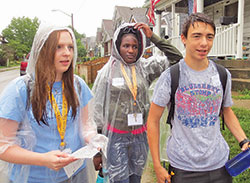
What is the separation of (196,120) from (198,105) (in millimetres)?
105

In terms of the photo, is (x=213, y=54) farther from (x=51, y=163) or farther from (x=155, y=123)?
(x=51, y=163)

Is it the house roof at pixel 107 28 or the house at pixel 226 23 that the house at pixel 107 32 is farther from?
the house at pixel 226 23

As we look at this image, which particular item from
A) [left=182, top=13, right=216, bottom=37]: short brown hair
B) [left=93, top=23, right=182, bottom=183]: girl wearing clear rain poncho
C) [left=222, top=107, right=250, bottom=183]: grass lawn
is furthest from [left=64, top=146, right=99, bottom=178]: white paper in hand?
[left=222, top=107, right=250, bottom=183]: grass lawn

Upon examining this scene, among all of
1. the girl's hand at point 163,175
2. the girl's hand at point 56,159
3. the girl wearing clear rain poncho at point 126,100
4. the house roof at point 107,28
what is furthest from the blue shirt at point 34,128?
the house roof at point 107,28

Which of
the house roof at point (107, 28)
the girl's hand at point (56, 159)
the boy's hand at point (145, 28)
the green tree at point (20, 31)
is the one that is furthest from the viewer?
the green tree at point (20, 31)

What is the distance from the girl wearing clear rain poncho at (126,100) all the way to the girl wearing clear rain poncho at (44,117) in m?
0.66

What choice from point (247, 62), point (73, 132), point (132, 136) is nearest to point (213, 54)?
point (247, 62)

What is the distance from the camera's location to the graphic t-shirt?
1532 millimetres

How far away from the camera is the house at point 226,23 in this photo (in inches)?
283

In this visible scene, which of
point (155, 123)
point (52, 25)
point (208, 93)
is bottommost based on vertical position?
point (155, 123)

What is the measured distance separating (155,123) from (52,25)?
0.98 metres

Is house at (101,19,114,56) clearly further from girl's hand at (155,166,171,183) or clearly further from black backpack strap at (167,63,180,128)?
girl's hand at (155,166,171,183)

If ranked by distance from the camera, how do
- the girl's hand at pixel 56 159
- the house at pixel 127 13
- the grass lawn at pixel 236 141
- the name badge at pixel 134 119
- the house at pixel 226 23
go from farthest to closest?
the house at pixel 127 13 → the house at pixel 226 23 → the grass lawn at pixel 236 141 → the name badge at pixel 134 119 → the girl's hand at pixel 56 159

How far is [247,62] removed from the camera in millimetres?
6645
